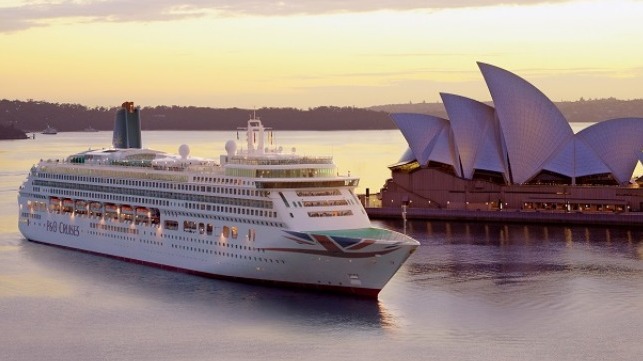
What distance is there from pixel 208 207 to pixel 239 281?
2840mm

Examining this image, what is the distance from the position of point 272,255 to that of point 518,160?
28.1 m

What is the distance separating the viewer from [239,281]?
34000 millimetres

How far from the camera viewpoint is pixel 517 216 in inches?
2168

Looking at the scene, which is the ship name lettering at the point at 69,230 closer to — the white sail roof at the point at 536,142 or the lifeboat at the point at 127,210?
the lifeboat at the point at 127,210

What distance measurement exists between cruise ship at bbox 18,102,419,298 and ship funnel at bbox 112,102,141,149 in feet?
20.0

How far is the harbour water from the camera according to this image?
27.2 meters

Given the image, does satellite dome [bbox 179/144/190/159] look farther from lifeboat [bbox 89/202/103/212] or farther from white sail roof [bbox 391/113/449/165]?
white sail roof [bbox 391/113/449/165]

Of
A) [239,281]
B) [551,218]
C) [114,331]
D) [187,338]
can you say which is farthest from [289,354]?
[551,218]

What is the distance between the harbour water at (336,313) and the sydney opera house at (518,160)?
46.6 feet

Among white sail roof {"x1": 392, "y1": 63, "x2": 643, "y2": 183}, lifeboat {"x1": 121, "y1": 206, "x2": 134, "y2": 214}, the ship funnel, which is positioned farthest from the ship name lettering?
white sail roof {"x1": 392, "y1": 63, "x2": 643, "y2": 183}

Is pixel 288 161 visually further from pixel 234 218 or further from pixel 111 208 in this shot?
pixel 111 208

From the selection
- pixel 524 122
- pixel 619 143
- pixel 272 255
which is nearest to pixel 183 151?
pixel 272 255

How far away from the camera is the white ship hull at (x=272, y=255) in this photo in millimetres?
31141

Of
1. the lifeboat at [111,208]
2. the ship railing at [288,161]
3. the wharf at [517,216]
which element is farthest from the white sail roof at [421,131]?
the ship railing at [288,161]
